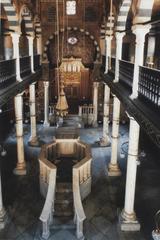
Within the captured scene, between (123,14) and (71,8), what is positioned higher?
(71,8)

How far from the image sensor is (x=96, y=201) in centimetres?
1026

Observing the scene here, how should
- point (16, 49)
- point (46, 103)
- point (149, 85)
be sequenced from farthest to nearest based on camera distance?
1. point (46, 103)
2. point (16, 49)
3. point (149, 85)

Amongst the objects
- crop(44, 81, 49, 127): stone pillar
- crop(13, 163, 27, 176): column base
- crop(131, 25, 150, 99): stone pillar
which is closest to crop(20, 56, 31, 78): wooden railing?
crop(13, 163, 27, 176): column base

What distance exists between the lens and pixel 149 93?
6.84m

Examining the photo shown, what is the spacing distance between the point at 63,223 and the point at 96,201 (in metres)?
1.71

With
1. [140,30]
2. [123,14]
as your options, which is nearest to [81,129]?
[123,14]

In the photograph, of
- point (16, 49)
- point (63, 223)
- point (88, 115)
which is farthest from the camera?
point (88, 115)

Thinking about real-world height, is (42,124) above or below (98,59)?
below

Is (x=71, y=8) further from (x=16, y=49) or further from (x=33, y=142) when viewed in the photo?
(x=33, y=142)

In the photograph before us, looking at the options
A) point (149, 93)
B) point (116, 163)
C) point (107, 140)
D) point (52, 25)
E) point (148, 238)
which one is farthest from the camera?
point (52, 25)

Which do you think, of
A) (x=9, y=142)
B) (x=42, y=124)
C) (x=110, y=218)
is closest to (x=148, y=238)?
(x=110, y=218)

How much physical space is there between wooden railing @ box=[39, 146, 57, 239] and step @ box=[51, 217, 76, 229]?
177mm

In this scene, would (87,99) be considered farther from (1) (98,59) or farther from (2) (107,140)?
(2) (107,140)

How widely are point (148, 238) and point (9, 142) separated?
9769 millimetres
